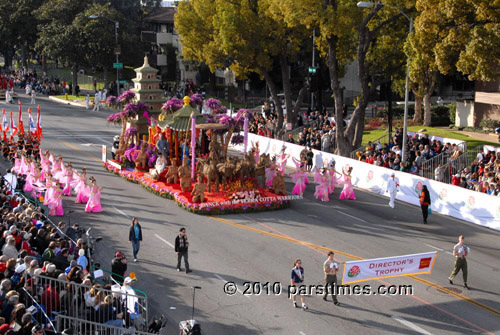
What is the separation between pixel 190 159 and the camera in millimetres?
29094

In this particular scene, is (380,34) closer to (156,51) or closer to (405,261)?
(405,261)

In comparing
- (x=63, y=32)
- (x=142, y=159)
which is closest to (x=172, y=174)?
(x=142, y=159)

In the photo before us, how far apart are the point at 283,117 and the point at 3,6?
41555mm

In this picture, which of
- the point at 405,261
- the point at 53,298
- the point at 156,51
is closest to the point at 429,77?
the point at 405,261

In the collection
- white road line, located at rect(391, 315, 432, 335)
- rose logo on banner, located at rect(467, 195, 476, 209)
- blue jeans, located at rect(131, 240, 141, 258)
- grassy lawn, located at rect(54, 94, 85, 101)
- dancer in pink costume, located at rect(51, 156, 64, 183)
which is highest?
grassy lawn, located at rect(54, 94, 85, 101)

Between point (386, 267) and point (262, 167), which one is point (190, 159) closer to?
point (262, 167)

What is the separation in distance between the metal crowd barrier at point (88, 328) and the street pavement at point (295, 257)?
89.6 inches

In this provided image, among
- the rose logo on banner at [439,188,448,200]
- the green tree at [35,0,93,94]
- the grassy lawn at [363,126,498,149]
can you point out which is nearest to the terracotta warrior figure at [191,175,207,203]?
the rose logo on banner at [439,188,448,200]

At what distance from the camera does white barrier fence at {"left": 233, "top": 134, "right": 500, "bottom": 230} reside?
74.8 feet

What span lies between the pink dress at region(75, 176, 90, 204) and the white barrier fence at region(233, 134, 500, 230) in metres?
12.5

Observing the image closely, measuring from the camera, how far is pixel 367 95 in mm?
33094

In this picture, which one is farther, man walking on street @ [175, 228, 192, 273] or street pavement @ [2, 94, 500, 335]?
man walking on street @ [175, 228, 192, 273]

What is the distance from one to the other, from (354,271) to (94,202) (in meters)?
11.9

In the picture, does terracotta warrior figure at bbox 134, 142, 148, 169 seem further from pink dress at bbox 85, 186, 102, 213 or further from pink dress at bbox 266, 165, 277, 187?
pink dress at bbox 266, 165, 277, 187
